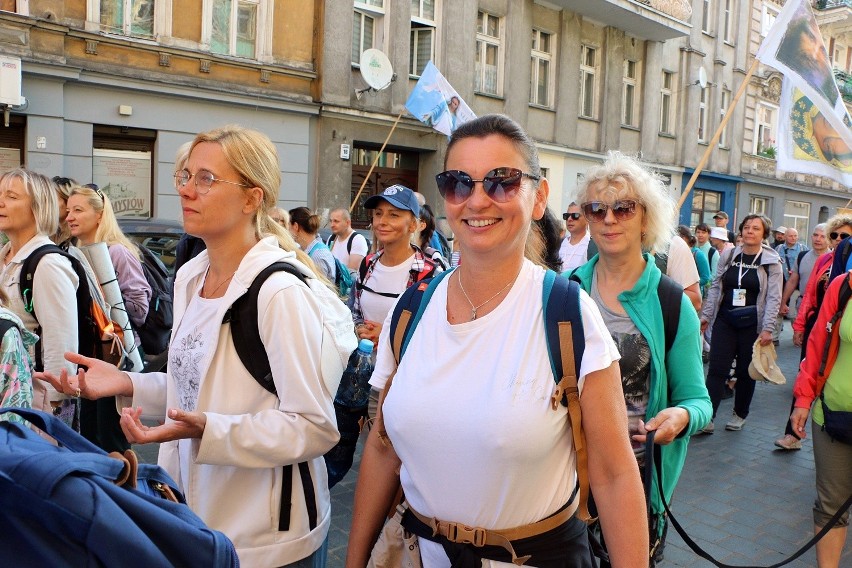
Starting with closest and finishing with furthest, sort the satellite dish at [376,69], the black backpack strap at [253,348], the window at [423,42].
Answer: the black backpack strap at [253,348]
the satellite dish at [376,69]
the window at [423,42]

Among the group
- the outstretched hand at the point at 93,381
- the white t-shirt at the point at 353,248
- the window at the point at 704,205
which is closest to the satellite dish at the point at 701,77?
the window at the point at 704,205

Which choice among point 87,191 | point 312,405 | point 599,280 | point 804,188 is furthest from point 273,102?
point 804,188

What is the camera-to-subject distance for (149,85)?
44.5ft

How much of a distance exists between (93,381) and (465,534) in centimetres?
133

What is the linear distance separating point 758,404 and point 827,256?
6.81 ft

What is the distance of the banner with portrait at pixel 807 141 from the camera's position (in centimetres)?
830

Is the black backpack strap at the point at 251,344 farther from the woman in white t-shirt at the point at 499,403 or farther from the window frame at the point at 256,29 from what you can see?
the window frame at the point at 256,29

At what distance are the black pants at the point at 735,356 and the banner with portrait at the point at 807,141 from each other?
2.20m

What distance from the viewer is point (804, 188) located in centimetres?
3222

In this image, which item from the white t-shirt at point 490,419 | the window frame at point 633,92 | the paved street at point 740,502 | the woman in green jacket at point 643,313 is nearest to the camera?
the white t-shirt at point 490,419

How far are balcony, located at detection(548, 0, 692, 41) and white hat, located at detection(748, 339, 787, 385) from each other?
53.0ft

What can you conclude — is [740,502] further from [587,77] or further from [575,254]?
[587,77]

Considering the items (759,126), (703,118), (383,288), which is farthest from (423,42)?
(759,126)

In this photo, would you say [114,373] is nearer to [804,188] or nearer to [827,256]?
[827,256]
